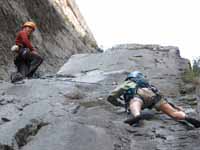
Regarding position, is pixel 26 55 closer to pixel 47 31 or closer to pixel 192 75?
pixel 192 75

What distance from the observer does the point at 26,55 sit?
13.8 metres

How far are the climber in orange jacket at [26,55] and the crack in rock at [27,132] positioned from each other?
447cm

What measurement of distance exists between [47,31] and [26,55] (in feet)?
35.4

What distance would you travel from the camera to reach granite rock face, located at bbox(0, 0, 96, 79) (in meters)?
21.8

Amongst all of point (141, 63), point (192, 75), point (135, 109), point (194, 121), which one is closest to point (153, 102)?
point (135, 109)

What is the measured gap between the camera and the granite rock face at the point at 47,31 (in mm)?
21812

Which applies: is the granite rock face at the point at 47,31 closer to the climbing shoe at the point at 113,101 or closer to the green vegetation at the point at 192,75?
the green vegetation at the point at 192,75

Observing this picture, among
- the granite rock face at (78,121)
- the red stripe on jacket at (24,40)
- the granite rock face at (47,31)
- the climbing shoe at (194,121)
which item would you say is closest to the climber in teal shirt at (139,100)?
the climbing shoe at (194,121)

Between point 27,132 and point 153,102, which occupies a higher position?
point 153,102

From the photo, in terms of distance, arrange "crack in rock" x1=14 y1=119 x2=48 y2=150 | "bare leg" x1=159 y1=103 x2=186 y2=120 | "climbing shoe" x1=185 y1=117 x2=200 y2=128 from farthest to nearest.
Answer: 1. "bare leg" x1=159 y1=103 x2=186 y2=120
2. "climbing shoe" x1=185 y1=117 x2=200 y2=128
3. "crack in rock" x1=14 y1=119 x2=48 y2=150

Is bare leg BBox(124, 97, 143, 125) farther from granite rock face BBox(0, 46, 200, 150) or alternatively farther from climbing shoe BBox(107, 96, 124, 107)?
climbing shoe BBox(107, 96, 124, 107)

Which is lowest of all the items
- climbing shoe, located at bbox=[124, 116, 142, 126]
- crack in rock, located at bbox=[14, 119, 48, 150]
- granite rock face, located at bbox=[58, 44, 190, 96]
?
crack in rock, located at bbox=[14, 119, 48, 150]

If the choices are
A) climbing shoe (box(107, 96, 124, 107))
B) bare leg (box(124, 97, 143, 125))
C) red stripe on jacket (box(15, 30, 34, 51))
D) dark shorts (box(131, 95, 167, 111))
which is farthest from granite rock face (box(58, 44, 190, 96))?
bare leg (box(124, 97, 143, 125))

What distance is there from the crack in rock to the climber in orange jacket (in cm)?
447
